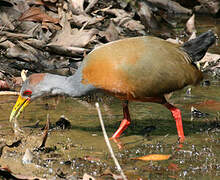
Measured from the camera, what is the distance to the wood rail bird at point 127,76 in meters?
6.11

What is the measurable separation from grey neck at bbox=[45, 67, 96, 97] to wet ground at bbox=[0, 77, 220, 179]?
58 centimetres

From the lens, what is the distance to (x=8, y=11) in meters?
9.66

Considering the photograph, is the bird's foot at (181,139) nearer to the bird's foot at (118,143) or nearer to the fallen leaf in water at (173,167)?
the bird's foot at (118,143)

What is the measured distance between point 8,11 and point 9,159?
485cm

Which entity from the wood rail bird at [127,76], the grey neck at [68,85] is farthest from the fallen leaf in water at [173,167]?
the grey neck at [68,85]

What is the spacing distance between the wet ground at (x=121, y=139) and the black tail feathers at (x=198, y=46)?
97 centimetres

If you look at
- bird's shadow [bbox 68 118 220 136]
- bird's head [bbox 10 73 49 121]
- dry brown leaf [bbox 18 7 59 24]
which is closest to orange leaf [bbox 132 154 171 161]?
bird's shadow [bbox 68 118 220 136]

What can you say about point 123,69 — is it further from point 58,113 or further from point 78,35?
point 78,35

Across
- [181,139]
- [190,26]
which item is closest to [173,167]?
[181,139]

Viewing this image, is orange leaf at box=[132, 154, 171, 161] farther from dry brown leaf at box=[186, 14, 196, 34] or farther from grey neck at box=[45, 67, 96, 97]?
dry brown leaf at box=[186, 14, 196, 34]

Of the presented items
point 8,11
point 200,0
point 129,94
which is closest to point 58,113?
point 129,94

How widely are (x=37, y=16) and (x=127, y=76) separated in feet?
13.7

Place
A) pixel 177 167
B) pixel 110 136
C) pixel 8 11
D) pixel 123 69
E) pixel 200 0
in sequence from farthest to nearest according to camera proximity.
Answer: pixel 200 0 → pixel 8 11 → pixel 110 136 → pixel 123 69 → pixel 177 167

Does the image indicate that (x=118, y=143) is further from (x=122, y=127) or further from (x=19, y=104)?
(x=19, y=104)
